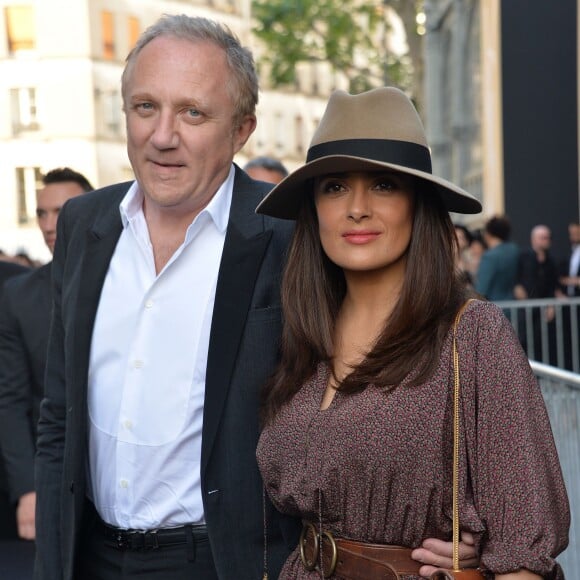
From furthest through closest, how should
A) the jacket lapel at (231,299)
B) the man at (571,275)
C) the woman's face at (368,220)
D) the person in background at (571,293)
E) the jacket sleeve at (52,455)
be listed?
the man at (571,275), the person in background at (571,293), the jacket sleeve at (52,455), the jacket lapel at (231,299), the woman's face at (368,220)

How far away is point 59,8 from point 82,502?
50874mm

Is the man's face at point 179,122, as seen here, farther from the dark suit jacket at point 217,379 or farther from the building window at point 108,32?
the building window at point 108,32

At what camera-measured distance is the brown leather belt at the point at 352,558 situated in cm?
350

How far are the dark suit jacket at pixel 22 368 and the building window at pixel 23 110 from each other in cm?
4677

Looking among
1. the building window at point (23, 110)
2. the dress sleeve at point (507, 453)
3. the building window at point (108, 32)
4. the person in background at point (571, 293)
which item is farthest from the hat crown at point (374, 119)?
the building window at point (108, 32)

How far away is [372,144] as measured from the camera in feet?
12.3

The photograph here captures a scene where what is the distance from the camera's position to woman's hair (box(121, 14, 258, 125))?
4.18 m

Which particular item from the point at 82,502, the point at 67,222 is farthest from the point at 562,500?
the point at 67,222

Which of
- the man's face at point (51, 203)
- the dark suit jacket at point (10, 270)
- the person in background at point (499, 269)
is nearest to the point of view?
the dark suit jacket at point (10, 270)

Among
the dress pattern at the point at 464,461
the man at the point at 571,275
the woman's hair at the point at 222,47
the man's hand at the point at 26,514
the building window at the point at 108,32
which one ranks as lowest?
the man's hand at the point at 26,514

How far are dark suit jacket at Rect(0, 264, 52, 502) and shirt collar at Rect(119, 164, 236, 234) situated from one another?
149 cm

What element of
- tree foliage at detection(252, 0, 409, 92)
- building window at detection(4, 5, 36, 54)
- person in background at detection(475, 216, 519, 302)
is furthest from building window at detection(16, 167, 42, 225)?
person in background at detection(475, 216, 519, 302)

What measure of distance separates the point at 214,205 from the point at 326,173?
465 millimetres

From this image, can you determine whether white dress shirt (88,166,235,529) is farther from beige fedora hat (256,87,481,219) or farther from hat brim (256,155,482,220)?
beige fedora hat (256,87,481,219)
